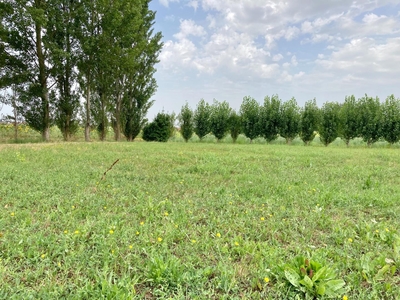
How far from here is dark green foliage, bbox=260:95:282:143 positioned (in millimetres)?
20125

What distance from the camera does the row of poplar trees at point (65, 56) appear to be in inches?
474

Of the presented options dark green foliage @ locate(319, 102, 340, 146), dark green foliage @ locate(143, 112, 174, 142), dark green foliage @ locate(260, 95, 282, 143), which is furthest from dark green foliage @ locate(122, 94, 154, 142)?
dark green foliage @ locate(319, 102, 340, 146)

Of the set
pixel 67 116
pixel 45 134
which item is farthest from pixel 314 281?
pixel 67 116

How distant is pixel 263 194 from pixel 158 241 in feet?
6.77

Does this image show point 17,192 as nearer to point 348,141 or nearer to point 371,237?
point 371,237

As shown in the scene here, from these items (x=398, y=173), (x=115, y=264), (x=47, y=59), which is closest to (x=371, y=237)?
(x=115, y=264)

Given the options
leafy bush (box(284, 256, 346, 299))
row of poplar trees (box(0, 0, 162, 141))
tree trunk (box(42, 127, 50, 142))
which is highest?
row of poplar trees (box(0, 0, 162, 141))

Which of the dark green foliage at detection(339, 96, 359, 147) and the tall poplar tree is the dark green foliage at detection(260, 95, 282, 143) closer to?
the dark green foliage at detection(339, 96, 359, 147)

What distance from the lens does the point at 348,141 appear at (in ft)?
63.7

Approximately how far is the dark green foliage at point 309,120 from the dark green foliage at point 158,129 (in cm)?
1089

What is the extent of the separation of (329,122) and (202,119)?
1016 cm

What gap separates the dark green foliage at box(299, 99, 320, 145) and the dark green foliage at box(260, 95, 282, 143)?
6.01 feet

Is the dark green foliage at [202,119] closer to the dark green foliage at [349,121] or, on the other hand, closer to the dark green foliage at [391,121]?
the dark green foliage at [349,121]

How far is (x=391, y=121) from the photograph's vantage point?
17781 mm
